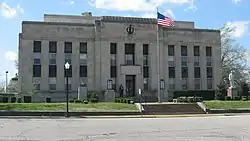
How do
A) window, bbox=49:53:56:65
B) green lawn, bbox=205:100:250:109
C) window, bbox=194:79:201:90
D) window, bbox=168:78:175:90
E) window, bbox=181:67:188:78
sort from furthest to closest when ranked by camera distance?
window, bbox=194:79:201:90
window, bbox=181:67:188:78
window, bbox=168:78:175:90
window, bbox=49:53:56:65
green lawn, bbox=205:100:250:109

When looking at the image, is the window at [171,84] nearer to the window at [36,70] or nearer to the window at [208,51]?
the window at [208,51]

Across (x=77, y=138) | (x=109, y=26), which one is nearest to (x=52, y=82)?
(x=109, y=26)

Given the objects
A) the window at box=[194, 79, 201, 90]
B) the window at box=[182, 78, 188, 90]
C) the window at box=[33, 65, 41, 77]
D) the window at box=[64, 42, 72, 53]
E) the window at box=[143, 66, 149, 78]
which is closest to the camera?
the window at box=[33, 65, 41, 77]

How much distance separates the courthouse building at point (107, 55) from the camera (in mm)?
63188

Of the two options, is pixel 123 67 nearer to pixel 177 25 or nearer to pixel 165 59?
pixel 165 59

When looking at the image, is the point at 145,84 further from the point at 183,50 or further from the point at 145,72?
the point at 183,50

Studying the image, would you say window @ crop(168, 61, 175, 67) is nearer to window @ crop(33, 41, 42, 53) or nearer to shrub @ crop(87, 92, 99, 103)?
shrub @ crop(87, 92, 99, 103)

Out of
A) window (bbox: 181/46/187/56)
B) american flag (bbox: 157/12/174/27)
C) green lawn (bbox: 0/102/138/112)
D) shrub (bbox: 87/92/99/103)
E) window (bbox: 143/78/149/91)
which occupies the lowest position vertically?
green lawn (bbox: 0/102/138/112)

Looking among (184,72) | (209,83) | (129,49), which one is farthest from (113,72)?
(209,83)

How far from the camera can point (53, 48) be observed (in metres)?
63.9

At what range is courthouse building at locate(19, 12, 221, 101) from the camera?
63188 mm

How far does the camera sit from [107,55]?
6506cm

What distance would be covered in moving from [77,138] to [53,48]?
48.2 meters

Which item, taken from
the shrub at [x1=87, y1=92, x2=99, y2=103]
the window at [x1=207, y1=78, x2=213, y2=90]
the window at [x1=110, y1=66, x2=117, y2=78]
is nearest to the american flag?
the shrub at [x1=87, y1=92, x2=99, y2=103]
